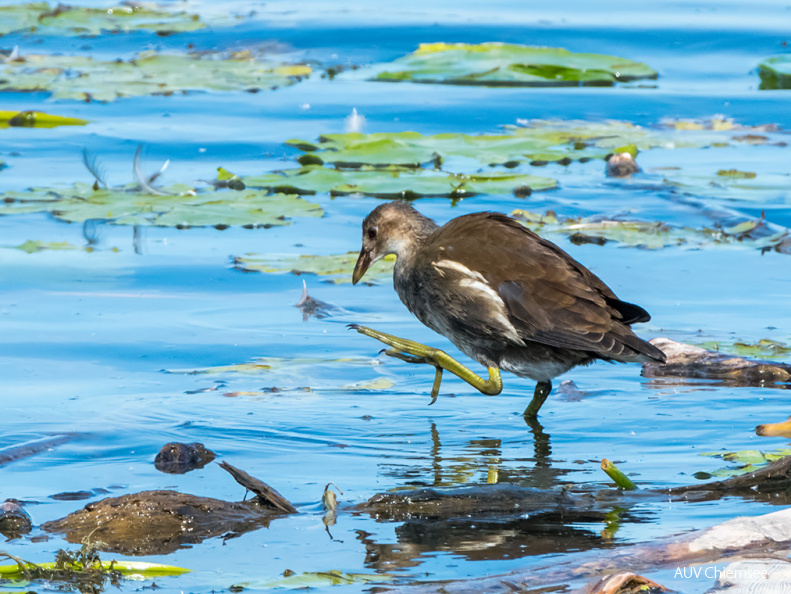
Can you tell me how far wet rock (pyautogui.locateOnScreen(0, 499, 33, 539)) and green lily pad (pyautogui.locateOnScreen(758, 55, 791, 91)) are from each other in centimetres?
890

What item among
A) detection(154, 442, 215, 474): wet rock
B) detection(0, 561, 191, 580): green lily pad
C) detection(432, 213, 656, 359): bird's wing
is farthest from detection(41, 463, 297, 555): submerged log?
detection(432, 213, 656, 359): bird's wing

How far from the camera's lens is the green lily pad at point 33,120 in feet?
31.1

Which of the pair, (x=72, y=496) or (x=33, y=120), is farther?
(x=33, y=120)

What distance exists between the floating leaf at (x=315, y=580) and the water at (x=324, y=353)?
3 cm

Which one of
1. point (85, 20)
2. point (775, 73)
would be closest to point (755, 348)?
point (775, 73)

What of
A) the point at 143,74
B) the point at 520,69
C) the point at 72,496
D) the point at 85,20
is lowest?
the point at 72,496

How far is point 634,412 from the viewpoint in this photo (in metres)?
4.80

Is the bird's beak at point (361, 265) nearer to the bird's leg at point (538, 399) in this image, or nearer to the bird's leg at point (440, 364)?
the bird's leg at point (440, 364)

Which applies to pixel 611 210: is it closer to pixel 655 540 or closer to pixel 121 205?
pixel 121 205

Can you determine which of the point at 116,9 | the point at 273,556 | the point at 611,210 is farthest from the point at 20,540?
the point at 116,9

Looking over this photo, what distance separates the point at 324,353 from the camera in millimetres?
5520

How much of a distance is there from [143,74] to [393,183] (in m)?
4.24

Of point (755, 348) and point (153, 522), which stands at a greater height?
point (755, 348)

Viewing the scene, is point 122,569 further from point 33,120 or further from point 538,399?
point 33,120
